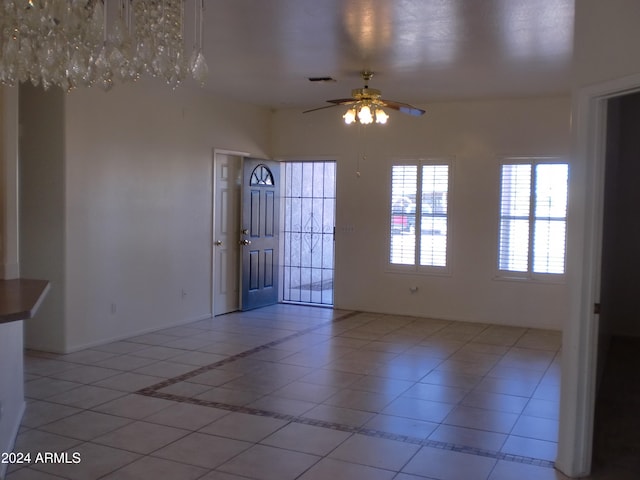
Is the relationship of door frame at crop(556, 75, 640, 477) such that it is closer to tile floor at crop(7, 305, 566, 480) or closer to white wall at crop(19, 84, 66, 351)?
tile floor at crop(7, 305, 566, 480)

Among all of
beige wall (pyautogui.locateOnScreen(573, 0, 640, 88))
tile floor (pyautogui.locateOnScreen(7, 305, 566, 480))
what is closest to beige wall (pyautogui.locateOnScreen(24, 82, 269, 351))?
tile floor (pyautogui.locateOnScreen(7, 305, 566, 480))

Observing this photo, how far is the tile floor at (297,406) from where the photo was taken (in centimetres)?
352

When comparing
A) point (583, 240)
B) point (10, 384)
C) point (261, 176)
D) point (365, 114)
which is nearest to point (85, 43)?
point (10, 384)

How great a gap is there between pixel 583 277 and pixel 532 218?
14.3 ft

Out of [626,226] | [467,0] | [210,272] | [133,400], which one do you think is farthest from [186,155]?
[626,226]

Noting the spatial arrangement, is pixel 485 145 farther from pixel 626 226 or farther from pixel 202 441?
pixel 202 441

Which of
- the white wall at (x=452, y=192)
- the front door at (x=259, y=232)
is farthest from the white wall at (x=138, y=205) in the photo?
the white wall at (x=452, y=192)

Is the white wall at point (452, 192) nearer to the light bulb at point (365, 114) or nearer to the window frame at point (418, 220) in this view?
the window frame at point (418, 220)

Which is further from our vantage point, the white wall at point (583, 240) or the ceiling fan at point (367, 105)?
the ceiling fan at point (367, 105)

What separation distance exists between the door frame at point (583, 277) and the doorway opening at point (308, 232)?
5699 millimetres

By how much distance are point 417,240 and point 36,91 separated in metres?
4.72

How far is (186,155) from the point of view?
7336 millimetres

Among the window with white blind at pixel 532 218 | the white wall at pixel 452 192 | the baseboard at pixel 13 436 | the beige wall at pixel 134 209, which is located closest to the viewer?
the baseboard at pixel 13 436

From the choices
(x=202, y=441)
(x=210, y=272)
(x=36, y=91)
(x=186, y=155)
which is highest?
(x=36, y=91)
